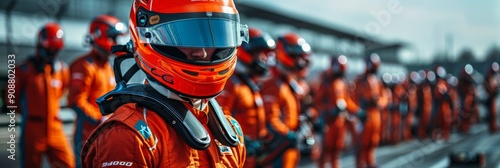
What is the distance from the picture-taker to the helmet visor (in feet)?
7.16

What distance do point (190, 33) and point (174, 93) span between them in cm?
22

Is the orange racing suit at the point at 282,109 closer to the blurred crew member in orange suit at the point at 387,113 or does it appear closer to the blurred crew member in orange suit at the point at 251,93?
the blurred crew member in orange suit at the point at 251,93

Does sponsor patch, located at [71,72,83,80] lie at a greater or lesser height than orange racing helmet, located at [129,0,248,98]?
lesser

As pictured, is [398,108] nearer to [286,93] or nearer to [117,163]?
[286,93]

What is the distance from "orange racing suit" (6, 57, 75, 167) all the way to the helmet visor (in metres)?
4.62

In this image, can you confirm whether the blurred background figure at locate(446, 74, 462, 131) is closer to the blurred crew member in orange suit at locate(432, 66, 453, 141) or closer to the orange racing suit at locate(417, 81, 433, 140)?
the blurred crew member in orange suit at locate(432, 66, 453, 141)

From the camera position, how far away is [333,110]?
1024 centimetres

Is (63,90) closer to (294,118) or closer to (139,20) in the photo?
(294,118)

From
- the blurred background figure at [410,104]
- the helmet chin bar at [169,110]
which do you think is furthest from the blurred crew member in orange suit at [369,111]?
the helmet chin bar at [169,110]

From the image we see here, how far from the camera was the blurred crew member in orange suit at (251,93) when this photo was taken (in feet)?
19.0

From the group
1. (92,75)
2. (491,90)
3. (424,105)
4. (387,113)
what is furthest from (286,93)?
(491,90)

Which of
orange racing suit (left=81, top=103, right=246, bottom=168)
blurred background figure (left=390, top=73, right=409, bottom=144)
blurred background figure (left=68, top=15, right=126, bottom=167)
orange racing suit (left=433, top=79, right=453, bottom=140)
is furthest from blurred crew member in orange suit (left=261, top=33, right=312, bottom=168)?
orange racing suit (left=433, top=79, right=453, bottom=140)

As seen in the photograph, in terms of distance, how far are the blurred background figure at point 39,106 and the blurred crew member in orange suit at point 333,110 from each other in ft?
16.0

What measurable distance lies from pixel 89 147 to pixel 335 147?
850cm
